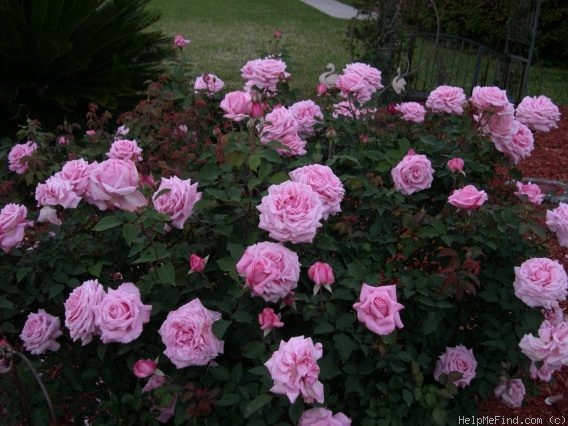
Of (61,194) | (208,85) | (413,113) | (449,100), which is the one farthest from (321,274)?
(208,85)

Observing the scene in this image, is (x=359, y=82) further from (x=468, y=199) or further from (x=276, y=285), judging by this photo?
(x=276, y=285)

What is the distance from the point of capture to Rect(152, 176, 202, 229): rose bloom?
174 centimetres

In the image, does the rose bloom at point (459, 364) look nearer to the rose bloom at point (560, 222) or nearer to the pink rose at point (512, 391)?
the pink rose at point (512, 391)

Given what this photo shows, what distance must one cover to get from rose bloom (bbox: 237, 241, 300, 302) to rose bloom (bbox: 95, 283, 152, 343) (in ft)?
0.90

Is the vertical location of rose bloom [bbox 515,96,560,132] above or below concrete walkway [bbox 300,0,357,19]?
above

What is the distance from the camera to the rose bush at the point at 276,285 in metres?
1.65

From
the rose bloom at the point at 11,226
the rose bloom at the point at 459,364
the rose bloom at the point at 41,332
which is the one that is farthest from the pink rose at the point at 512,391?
the rose bloom at the point at 11,226

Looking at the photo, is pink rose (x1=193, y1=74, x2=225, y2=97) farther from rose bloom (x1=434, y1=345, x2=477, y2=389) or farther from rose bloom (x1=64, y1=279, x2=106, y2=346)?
rose bloom (x1=434, y1=345, x2=477, y2=389)

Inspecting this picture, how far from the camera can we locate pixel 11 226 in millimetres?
1979

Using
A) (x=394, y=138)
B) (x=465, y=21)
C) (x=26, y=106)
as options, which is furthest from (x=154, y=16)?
(x=465, y=21)

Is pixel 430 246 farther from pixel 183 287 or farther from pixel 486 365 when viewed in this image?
pixel 183 287

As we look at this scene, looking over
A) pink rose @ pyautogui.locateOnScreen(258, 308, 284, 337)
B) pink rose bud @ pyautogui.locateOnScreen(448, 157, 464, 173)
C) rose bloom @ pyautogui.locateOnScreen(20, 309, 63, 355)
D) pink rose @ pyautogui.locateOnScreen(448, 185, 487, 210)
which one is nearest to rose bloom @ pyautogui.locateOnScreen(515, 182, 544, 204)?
pink rose bud @ pyautogui.locateOnScreen(448, 157, 464, 173)

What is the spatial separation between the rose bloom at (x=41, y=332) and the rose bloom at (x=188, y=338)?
50cm

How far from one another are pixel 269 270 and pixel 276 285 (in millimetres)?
47
